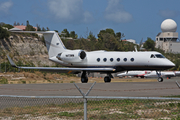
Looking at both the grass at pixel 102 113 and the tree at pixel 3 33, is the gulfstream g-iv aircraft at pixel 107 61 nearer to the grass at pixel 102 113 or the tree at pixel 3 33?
the grass at pixel 102 113

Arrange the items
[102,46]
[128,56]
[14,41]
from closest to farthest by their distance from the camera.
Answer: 1. [128,56]
2. [14,41]
3. [102,46]

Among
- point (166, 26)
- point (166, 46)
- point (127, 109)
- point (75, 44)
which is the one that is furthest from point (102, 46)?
point (127, 109)

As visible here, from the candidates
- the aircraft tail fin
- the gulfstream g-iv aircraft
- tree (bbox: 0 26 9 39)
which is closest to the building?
tree (bbox: 0 26 9 39)

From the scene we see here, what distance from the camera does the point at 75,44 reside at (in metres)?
80.9

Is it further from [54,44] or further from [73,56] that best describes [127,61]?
[54,44]

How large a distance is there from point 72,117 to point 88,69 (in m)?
19.9

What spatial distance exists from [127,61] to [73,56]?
5818 millimetres

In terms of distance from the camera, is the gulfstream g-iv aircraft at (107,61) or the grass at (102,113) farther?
the gulfstream g-iv aircraft at (107,61)

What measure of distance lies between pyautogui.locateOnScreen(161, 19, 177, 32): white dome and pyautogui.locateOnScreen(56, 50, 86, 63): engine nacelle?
285ft

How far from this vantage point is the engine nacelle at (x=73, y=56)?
30359 mm

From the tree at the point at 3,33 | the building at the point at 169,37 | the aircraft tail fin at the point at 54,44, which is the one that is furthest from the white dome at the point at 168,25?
the aircraft tail fin at the point at 54,44

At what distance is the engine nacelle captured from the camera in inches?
1195

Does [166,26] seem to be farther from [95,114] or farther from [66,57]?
[95,114]

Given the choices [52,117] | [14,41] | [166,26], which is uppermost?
[166,26]
